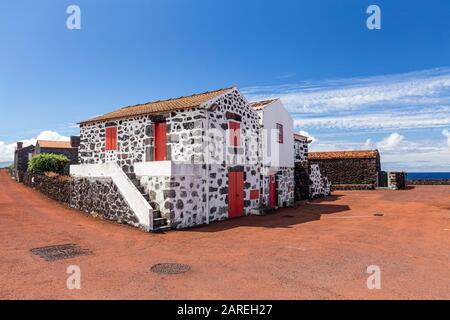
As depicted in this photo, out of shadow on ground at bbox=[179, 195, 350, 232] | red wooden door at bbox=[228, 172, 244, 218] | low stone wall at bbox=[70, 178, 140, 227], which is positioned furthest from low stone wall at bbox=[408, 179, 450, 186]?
low stone wall at bbox=[70, 178, 140, 227]

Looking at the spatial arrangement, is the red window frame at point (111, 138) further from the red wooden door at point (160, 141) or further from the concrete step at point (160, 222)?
the concrete step at point (160, 222)

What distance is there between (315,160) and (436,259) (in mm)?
29868

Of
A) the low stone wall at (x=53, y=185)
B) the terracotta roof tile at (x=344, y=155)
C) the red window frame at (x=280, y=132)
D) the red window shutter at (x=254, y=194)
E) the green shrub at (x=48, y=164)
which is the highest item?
the red window frame at (x=280, y=132)

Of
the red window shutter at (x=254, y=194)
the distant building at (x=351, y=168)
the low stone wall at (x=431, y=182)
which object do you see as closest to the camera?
the red window shutter at (x=254, y=194)

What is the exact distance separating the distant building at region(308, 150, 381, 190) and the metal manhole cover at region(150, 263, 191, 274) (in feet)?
99.6

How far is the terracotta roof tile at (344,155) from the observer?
1386 inches

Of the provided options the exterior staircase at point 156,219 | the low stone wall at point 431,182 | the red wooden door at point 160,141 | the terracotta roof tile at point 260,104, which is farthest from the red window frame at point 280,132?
the low stone wall at point 431,182

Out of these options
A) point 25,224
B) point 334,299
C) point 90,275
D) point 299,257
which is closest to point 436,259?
point 299,257

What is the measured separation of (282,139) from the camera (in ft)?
67.8

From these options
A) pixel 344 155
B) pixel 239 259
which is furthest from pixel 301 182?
pixel 239 259

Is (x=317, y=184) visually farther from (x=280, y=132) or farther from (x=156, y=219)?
(x=156, y=219)

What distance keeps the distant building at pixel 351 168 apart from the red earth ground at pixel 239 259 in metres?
22.3

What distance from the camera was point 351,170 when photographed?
3575 cm

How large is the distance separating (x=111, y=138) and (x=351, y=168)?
27.2 meters
